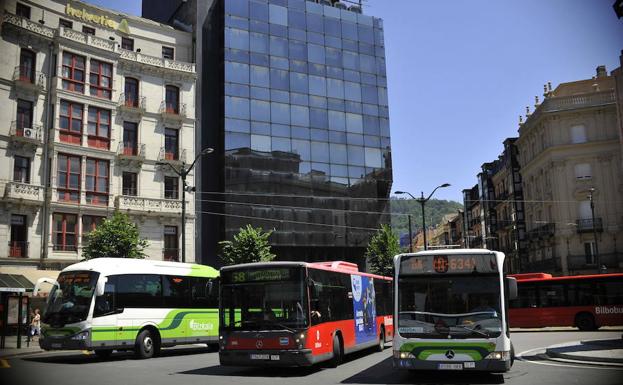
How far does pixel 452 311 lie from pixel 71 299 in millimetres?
12396

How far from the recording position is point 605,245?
49.5 metres

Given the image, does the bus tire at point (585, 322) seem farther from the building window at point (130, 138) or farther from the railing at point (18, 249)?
the railing at point (18, 249)

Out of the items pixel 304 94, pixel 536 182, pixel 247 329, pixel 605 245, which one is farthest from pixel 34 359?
pixel 536 182

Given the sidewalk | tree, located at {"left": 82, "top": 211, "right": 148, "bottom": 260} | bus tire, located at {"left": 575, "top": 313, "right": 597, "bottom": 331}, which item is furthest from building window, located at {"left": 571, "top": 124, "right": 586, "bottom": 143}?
tree, located at {"left": 82, "top": 211, "right": 148, "bottom": 260}

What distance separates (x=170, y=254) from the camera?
1594 inches

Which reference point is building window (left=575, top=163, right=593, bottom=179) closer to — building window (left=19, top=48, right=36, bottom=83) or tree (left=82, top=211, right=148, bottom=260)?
tree (left=82, top=211, right=148, bottom=260)

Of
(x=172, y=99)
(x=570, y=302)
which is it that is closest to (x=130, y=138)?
(x=172, y=99)

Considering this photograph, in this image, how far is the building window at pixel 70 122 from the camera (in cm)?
3697

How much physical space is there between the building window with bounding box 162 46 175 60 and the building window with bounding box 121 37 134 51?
2.57 m

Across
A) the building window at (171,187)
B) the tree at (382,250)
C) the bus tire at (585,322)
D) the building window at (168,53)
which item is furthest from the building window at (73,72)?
the bus tire at (585,322)

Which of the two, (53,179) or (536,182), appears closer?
(53,179)

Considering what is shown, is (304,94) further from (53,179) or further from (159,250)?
(53,179)

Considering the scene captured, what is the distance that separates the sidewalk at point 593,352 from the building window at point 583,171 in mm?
33986

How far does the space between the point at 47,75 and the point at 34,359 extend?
22268 mm
